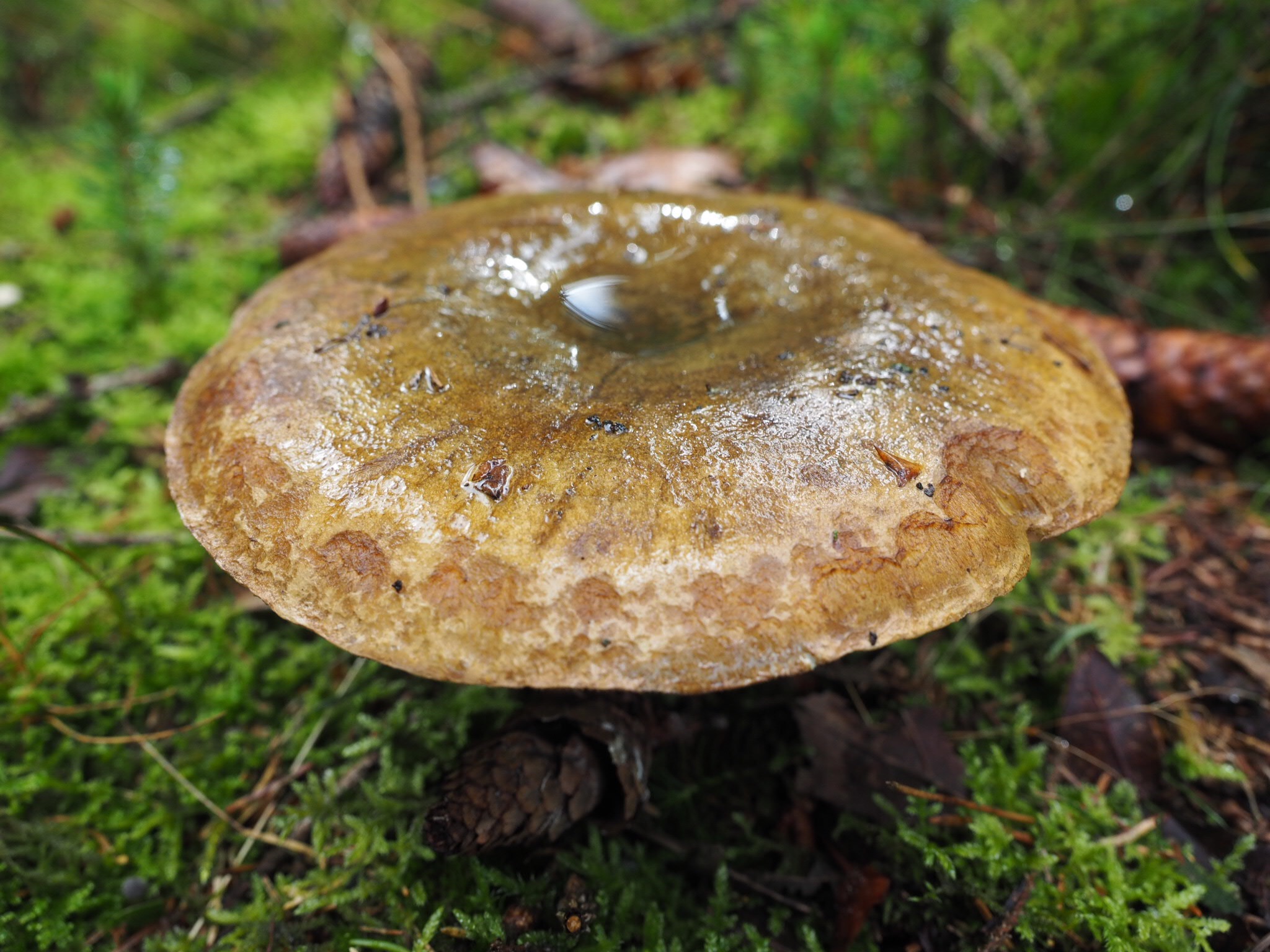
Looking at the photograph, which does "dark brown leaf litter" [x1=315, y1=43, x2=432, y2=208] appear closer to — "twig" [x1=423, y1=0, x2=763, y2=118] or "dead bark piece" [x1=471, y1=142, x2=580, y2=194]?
"twig" [x1=423, y1=0, x2=763, y2=118]

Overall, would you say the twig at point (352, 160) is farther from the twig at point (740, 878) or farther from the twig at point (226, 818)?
the twig at point (740, 878)

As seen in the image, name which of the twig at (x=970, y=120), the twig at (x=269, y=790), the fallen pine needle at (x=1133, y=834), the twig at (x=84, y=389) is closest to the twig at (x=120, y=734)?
the twig at (x=269, y=790)

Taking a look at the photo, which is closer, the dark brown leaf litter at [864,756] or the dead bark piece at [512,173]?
the dark brown leaf litter at [864,756]

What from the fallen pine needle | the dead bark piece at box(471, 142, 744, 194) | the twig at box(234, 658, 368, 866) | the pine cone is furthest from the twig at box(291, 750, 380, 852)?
the dead bark piece at box(471, 142, 744, 194)

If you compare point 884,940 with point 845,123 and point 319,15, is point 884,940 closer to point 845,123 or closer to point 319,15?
point 845,123

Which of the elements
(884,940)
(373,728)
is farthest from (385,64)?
(884,940)

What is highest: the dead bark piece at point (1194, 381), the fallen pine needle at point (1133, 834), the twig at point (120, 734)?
the dead bark piece at point (1194, 381)
